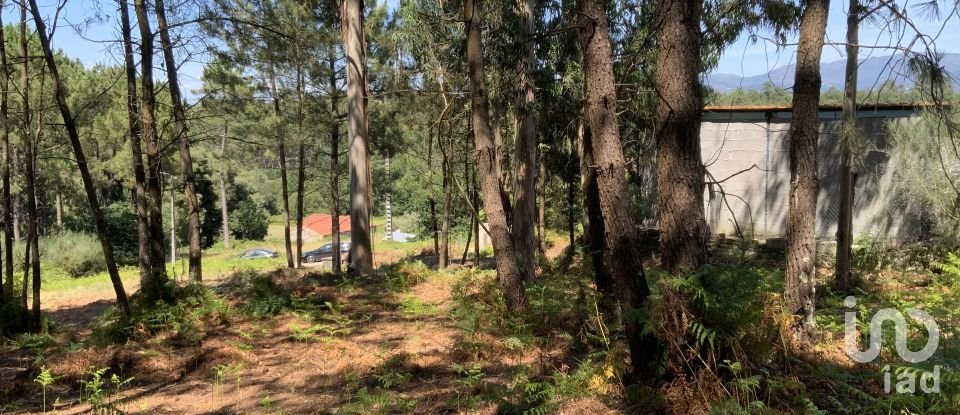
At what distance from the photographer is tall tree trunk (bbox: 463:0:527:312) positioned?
6.90 metres

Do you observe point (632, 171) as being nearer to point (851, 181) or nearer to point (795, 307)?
point (851, 181)

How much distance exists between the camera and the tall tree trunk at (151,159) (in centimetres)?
806

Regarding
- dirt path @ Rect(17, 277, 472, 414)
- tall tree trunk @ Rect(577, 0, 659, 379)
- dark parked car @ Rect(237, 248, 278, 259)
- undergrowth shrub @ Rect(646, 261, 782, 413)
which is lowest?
dark parked car @ Rect(237, 248, 278, 259)

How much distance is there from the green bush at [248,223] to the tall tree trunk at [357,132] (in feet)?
128

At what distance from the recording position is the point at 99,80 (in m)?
26.6

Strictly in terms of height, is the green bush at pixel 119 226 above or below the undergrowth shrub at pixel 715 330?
below

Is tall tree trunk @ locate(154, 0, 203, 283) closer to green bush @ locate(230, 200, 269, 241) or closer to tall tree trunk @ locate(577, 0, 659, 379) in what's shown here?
tall tree trunk @ locate(577, 0, 659, 379)

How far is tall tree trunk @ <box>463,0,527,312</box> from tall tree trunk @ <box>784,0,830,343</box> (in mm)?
3001

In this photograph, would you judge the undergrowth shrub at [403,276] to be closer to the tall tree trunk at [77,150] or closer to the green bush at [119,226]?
the tall tree trunk at [77,150]

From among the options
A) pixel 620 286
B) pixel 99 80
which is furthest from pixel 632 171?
pixel 99 80

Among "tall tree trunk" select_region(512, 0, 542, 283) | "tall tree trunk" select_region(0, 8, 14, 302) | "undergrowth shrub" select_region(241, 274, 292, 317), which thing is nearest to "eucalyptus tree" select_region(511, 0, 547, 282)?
"tall tree trunk" select_region(512, 0, 542, 283)

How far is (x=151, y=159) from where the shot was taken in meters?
8.59

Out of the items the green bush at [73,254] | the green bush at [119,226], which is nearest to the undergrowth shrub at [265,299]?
the green bush at [73,254]

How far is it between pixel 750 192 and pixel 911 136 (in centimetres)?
373
